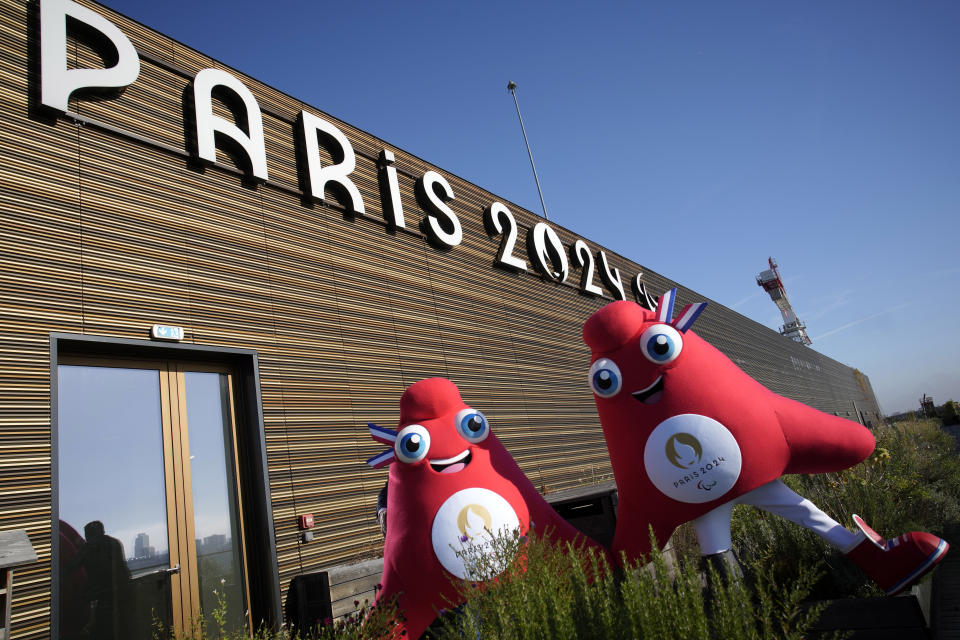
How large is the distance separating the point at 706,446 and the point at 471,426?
1.32 m

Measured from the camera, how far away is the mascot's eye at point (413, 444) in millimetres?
3266

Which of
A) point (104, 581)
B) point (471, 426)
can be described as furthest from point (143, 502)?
point (471, 426)

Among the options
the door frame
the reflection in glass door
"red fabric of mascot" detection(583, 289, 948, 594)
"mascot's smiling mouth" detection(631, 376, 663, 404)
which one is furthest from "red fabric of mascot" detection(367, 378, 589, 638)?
the reflection in glass door

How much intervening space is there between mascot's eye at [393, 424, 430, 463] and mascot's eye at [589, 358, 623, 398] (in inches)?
41.4

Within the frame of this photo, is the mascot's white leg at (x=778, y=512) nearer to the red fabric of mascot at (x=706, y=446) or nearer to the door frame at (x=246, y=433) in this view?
the red fabric of mascot at (x=706, y=446)

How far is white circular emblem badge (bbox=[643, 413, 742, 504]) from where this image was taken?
3010 millimetres

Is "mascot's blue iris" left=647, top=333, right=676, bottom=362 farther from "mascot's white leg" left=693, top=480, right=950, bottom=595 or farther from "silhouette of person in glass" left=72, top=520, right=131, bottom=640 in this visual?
"silhouette of person in glass" left=72, top=520, right=131, bottom=640

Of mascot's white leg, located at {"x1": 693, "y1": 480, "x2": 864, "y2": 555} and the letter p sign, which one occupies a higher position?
the letter p sign

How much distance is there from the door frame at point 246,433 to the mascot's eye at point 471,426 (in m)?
1.99

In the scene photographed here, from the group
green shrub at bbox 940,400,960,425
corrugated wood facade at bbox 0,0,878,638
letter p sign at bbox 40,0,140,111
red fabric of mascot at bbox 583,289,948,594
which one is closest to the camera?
red fabric of mascot at bbox 583,289,948,594

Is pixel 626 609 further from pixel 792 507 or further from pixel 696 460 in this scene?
pixel 792 507

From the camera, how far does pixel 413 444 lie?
327cm

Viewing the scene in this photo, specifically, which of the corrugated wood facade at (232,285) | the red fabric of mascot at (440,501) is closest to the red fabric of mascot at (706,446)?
the red fabric of mascot at (440,501)

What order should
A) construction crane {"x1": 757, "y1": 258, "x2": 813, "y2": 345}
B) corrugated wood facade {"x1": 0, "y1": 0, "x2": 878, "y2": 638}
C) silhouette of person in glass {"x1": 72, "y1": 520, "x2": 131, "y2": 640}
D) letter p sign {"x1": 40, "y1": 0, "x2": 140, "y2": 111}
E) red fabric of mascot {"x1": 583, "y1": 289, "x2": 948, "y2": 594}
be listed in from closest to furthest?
red fabric of mascot {"x1": 583, "y1": 289, "x2": 948, "y2": 594} < silhouette of person in glass {"x1": 72, "y1": 520, "x2": 131, "y2": 640} < corrugated wood facade {"x1": 0, "y1": 0, "x2": 878, "y2": 638} < letter p sign {"x1": 40, "y1": 0, "x2": 140, "y2": 111} < construction crane {"x1": 757, "y1": 258, "x2": 813, "y2": 345}
